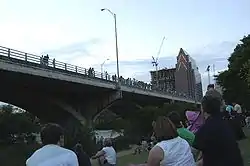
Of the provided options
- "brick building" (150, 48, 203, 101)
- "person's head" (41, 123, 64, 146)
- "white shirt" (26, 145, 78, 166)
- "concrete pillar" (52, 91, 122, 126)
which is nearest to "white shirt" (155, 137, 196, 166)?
"white shirt" (26, 145, 78, 166)

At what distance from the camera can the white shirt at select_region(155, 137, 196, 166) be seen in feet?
16.6

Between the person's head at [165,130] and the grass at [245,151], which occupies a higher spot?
the person's head at [165,130]

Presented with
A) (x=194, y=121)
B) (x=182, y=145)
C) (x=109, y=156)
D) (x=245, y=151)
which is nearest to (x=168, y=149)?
(x=182, y=145)

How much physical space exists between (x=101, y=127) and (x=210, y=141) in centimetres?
8863

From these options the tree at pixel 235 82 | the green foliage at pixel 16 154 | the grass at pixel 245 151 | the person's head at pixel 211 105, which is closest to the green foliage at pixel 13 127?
the green foliage at pixel 16 154

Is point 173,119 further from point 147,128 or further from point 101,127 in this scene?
point 101,127

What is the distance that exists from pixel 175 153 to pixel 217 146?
482mm

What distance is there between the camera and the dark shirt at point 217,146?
5262 mm

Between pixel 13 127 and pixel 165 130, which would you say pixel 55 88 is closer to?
pixel 13 127

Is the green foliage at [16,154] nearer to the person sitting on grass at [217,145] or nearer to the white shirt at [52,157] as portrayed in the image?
the white shirt at [52,157]

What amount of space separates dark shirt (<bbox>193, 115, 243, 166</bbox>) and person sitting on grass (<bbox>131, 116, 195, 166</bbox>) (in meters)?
0.18

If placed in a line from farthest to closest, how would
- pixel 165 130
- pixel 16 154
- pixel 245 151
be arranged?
1. pixel 16 154
2. pixel 245 151
3. pixel 165 130

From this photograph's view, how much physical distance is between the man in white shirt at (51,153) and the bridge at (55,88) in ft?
110

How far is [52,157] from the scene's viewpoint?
5340 mm
